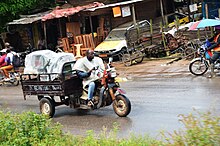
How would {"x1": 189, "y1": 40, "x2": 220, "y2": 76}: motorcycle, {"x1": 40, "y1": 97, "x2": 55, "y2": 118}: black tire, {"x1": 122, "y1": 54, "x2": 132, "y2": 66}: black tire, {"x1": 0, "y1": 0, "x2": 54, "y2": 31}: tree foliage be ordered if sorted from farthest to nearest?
{"x1": 0, "y1": 0, "x2": 54, "y2": 31}: tree foliage
{"x1": 122, "y1": 54, "x2": 132, "y2": 66}: black tire
{"x1": 189, "y1": 40, "x2": 220, "y2": 76}: motorcycle
{"x1": 40, "y1": 97, "x2": 55, "y2": 118}: black tire

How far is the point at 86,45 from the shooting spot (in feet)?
81.4

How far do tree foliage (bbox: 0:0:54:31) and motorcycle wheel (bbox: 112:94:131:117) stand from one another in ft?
57.0

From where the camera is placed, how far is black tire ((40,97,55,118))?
11844 millimetres

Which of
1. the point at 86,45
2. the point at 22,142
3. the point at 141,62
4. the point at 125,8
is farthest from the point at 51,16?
the point at 22,142

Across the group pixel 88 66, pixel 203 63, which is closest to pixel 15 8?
pixel 203 63

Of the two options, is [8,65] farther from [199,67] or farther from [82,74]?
[82,74]

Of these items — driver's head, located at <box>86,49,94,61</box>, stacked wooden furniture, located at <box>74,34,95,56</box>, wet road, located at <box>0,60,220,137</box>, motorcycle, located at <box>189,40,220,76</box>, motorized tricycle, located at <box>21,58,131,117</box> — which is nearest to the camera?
wet road, located at <box>0,60,220,137</box>

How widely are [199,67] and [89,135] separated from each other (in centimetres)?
884

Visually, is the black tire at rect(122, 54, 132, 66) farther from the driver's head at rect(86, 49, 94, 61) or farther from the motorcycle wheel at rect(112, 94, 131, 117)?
the motorcycle wheel at rect(112, 94, 131, 117)

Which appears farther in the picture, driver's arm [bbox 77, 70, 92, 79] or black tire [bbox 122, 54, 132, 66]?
black tire [bbox 122, 54, 132, 66]

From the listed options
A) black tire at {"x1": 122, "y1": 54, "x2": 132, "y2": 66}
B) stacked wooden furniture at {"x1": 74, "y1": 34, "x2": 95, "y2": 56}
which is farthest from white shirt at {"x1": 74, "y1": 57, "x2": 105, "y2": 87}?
stacked wooden furniture at {"x1": 74, "y1": 34, "x2": 95, "y2": 56}

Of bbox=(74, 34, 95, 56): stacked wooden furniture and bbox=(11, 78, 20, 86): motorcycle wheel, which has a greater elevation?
bbox=(74, 34, 95, 56): stacked wooden furniture

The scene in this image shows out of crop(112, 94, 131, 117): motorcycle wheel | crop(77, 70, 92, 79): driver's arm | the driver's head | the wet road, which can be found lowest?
the wet road

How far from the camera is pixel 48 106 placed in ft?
39.1
